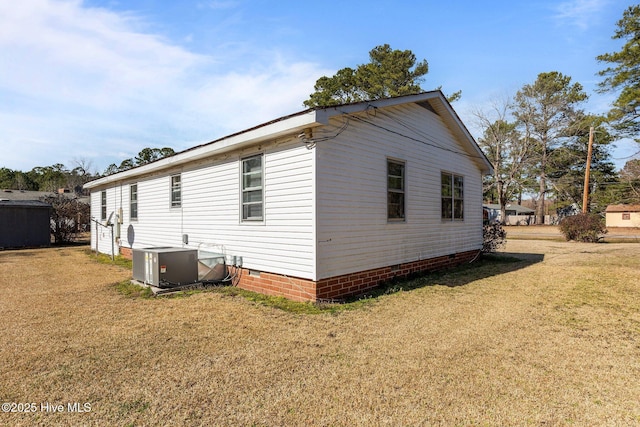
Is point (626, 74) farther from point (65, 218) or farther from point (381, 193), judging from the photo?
point (65, 218)

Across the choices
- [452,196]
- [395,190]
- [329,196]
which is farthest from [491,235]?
[329,196]

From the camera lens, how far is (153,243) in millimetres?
11250

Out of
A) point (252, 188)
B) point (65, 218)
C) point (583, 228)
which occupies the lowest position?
point (583, 228)

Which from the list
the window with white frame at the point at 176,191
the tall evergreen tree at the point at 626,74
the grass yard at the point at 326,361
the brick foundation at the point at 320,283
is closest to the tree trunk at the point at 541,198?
the tall evergreen tree at the point at 626,74

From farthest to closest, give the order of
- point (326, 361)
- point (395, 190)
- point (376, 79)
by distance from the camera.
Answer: point (376, 79) < point (395, 190) < point (326, 361)

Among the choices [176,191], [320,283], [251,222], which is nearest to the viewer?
[320,283]

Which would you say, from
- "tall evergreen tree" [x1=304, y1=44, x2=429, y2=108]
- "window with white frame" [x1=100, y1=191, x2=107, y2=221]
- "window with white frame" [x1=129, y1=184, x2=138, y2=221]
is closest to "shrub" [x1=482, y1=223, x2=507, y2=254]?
"window with white frame" [x1=129, y1=184, x2=138, y2=221]

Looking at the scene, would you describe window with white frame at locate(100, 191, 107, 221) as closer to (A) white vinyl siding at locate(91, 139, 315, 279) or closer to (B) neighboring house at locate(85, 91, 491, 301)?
(B) neighboring house at locate(85, 91, 491, 301)

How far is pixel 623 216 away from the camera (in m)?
40.3

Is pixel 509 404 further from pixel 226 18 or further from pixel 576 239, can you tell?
pixel 576 239

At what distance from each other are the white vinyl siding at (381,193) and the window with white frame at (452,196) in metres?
0.20

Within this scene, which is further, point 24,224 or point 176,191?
point 24,224

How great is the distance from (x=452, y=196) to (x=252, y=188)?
6135mm

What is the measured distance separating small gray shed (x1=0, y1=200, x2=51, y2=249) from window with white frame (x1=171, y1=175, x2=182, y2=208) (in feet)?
49.4
